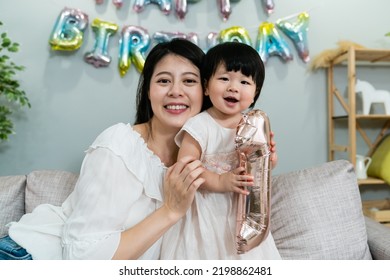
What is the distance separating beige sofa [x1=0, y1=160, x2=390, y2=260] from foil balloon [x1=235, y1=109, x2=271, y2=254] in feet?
1.56

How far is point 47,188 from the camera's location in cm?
→ 131

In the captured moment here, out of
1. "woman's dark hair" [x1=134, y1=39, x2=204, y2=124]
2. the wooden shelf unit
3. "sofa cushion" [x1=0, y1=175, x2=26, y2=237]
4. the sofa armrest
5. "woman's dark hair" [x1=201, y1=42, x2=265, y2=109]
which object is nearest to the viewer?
"woman's dark hair" [x1=201, y1=42, x2=265, y2=109]

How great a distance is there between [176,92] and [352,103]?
1.39 metres

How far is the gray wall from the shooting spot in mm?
2020

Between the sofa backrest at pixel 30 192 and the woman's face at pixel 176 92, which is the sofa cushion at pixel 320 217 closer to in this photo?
the woman's face at pixel 176 92

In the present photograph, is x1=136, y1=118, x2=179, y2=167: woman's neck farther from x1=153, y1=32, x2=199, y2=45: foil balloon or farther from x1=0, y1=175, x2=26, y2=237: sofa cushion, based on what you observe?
x1=153, y1=32, x2=199, y2=45: foil balloon

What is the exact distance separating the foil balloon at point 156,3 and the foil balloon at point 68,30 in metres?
0.30

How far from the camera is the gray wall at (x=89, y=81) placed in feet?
6.63

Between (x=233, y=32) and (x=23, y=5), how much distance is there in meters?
1.25

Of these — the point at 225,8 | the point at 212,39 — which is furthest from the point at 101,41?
the point at 225,8

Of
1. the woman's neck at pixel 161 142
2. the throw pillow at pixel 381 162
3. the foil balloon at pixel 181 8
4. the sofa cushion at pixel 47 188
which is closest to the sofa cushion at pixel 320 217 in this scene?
the woman's neck at pixel 161 142

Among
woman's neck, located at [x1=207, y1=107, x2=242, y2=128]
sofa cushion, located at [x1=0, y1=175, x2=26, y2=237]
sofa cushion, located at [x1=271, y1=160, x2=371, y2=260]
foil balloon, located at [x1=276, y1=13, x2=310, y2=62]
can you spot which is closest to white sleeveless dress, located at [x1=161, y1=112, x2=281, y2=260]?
woman's neck, located at [x1=207, y1=107, x2=242, y2=128]

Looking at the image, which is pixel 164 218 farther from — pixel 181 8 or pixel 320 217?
pixel 181 8

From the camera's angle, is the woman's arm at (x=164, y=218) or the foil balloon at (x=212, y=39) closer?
the woman's arm at (x=164, y=218)
